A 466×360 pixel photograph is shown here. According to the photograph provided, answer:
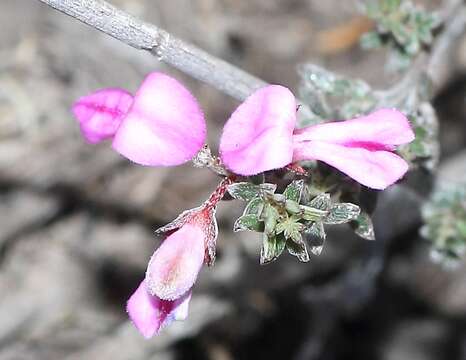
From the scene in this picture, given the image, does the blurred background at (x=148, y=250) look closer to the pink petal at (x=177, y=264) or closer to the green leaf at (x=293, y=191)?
the green leaf at (x=293, y=191)

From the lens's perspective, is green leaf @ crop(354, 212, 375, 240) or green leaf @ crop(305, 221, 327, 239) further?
green leaf @ crop(354, 212, 375, 240)

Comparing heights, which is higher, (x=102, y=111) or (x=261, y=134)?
(x=261, y=134)

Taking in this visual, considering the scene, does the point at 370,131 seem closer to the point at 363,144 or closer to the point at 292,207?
the point at 363,144

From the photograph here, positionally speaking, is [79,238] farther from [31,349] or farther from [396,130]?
[396,130]

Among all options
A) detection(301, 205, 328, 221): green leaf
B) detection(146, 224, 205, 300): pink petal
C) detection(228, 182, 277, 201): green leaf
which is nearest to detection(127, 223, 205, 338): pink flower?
detection(146, 224, 205, 300): pink petal

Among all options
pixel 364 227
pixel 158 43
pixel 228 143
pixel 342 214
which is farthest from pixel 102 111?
pixel 364 227

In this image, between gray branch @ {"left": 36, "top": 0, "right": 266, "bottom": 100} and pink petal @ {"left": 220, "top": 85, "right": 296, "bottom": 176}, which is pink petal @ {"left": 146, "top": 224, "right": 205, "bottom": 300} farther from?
gray branch @ {"left": 36, "top": 0, "right": 266, "bottom": 100}
